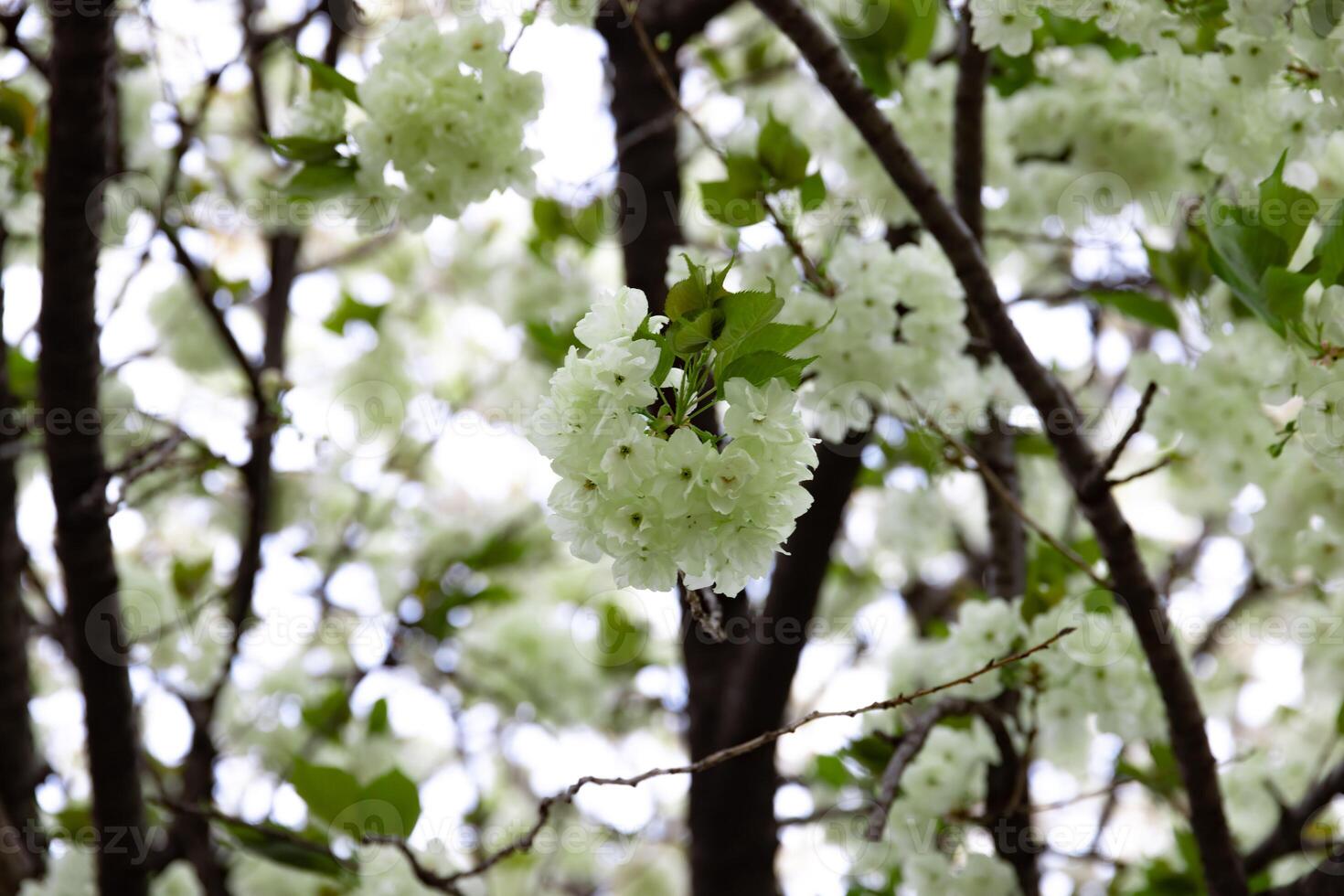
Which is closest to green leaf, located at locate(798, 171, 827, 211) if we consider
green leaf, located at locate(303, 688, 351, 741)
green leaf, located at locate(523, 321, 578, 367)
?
green leaf, located at locate(523, 321, 578, 367)

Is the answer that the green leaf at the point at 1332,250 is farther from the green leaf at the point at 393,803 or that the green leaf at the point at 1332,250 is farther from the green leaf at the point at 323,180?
the green leaf at the point at 393,803

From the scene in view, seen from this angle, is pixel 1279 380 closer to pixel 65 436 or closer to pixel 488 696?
pixel 65 436

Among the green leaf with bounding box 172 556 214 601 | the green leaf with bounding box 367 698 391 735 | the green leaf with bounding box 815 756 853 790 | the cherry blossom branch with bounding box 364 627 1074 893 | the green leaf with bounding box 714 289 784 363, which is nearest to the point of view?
the green leaf with bounding box 714 289 784 363

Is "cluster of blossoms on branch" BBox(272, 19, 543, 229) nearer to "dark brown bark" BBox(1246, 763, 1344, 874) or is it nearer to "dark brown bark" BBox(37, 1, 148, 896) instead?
"dark brown bark" BBox(37, 1, 148, 896)

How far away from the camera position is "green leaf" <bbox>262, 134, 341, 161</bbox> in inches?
60.9

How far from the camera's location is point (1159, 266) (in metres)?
1.86

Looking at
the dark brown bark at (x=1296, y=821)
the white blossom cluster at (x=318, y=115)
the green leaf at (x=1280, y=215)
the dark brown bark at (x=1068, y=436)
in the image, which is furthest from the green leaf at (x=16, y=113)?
the dark brown bark at (x=1296, y=821)

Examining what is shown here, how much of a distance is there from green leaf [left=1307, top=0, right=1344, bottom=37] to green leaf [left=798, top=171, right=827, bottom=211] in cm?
59

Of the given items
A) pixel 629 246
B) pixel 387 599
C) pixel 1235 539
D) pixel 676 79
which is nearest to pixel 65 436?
pixel 629 246

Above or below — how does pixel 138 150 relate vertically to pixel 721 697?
above

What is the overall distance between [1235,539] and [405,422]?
2.75 m

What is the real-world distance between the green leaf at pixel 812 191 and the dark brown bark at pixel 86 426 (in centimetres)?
94

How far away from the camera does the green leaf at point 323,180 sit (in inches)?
62.9

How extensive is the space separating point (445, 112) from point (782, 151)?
442mm
